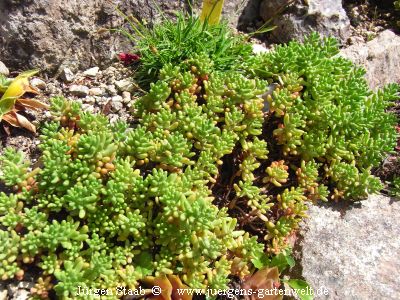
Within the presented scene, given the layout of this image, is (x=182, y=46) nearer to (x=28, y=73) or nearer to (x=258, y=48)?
(x=258, y=48)

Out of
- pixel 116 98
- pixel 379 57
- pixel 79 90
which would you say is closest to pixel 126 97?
pixel 116 98

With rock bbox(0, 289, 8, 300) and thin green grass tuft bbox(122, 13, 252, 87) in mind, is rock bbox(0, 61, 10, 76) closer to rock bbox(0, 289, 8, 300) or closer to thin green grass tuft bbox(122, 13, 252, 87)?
thin green grass tuft bbox(122, 13, 252, 87)

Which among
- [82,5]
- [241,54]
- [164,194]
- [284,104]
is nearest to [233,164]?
[284,104]

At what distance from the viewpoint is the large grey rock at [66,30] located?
3590 millimetres

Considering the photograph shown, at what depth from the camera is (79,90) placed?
3.74 m

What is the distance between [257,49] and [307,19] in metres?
0.58

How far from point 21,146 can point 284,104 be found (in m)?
1.91

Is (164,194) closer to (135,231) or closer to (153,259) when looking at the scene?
(135,231)

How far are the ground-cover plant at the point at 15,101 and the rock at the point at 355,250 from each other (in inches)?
84.8

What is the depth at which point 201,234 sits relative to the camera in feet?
9.59

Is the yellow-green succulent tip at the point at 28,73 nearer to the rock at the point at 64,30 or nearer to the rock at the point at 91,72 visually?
the rock at the point at 64,30

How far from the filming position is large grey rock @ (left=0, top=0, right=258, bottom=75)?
141 inches

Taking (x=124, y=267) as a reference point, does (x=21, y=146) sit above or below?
above

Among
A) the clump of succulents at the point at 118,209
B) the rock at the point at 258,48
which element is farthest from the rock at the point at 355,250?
the rock at the point at 258,48
